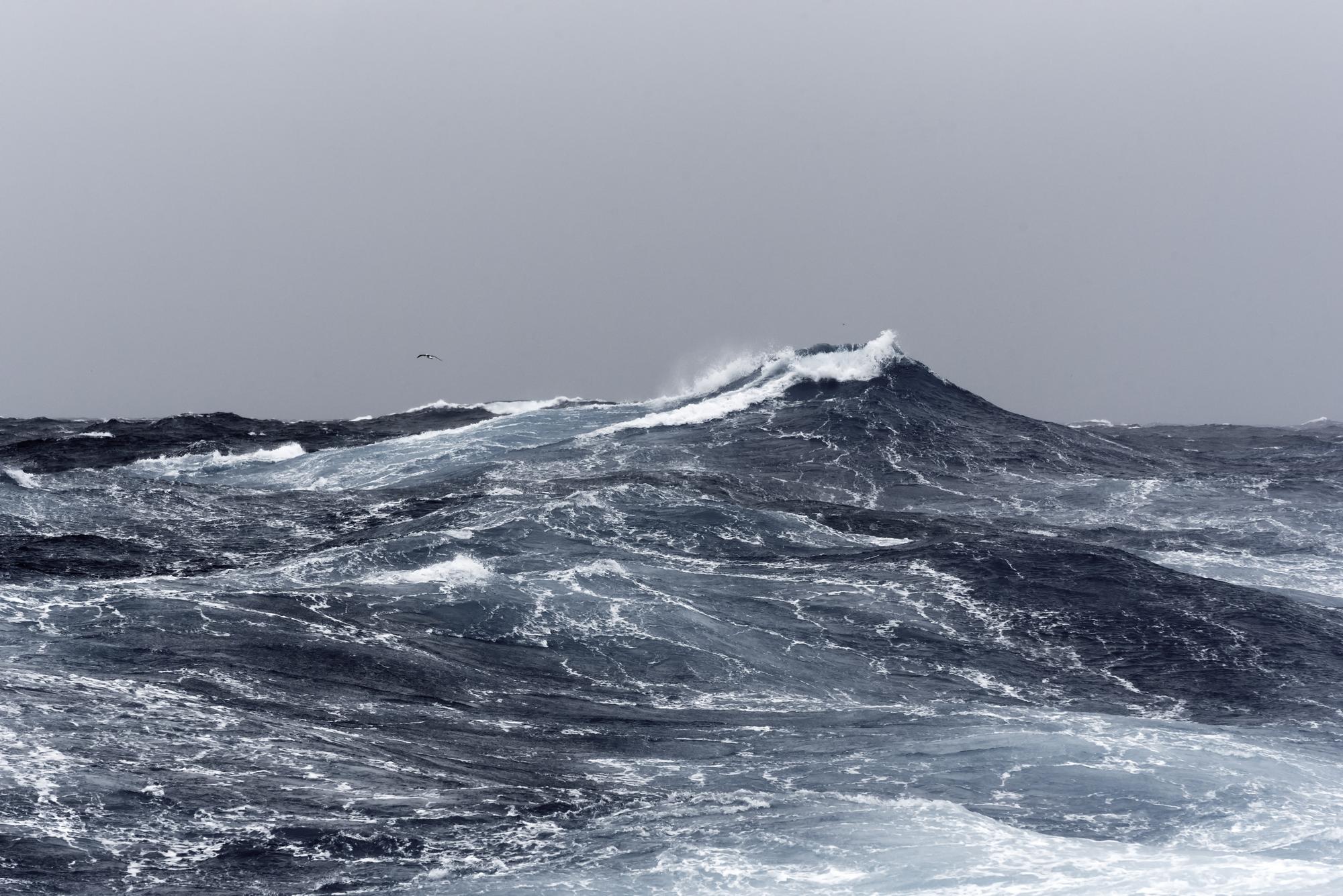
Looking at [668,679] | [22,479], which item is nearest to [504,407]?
[22,479]

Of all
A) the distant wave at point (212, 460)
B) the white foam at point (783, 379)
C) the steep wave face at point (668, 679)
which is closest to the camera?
the steep wave face at point (668, 679)

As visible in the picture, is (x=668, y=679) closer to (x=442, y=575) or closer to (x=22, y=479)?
(x=442, y=575)

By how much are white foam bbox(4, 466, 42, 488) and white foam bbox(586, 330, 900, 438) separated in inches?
1108

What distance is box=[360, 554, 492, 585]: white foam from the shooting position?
3550 cm

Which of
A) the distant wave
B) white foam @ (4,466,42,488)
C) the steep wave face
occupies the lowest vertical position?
the steep wave face

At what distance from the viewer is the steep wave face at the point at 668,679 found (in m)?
18.8

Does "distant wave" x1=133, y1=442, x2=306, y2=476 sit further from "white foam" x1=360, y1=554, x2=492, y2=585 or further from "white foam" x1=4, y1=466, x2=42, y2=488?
"white foam" x1=360, y1=554, x2=492, y2=585

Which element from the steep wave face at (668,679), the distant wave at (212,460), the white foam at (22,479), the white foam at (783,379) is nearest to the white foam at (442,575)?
the steep wave face at (668,679)

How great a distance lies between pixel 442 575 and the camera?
36219mm

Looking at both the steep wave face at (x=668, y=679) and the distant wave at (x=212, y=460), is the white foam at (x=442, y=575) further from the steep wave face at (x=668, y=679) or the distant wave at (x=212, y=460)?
the distant wave at (x=212, y=460)

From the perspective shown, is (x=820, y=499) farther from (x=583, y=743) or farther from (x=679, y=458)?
(x=583, y=743)

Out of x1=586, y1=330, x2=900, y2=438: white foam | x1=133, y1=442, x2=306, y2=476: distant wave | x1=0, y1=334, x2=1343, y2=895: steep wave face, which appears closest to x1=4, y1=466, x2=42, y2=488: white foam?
x1=0, y1=334, x2=1343, y2=895: steep wave face

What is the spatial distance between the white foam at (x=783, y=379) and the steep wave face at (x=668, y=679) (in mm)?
10411

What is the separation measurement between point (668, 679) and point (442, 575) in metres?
9.51
